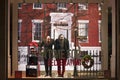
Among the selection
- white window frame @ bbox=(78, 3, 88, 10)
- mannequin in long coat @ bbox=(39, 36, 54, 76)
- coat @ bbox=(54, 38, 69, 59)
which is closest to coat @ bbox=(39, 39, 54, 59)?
mannequin in long coat @ bbox=(39, 36, 54, 76)

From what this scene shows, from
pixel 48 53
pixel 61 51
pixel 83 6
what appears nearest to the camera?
pixel 48 53

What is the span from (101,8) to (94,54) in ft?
5.46

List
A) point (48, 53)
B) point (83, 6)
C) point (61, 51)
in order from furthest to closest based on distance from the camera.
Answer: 1. point (83, 6)
2. point (61, 51)
3. point (48, 53)

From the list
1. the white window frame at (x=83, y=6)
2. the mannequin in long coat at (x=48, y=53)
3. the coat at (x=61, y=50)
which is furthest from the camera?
the white window frame at (x=83, y=6)

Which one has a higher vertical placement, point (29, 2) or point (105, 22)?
point (29, 2)

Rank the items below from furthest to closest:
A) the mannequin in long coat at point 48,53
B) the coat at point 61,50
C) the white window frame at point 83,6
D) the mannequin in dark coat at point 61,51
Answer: the white window frame at point 83,6 → the coat at point 61,50 → the mannequin in long coat at point 48,53 → the mannequin in dark coat at point 61,51

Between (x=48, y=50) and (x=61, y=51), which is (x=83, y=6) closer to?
(x=61, y=51)

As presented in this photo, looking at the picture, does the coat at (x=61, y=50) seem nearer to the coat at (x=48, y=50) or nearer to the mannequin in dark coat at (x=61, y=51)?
the mannequin in dark coat at (x=61, y=51)

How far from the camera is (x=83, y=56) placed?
9.38 metres

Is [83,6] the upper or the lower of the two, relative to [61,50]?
upper

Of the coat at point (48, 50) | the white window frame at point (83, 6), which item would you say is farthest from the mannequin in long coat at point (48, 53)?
the white window frame at point (83, 6)

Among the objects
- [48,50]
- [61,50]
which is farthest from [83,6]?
[48,50]
